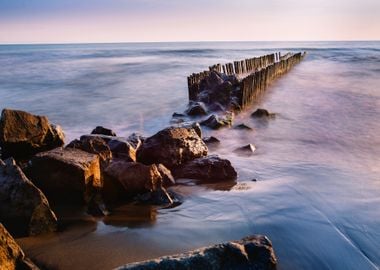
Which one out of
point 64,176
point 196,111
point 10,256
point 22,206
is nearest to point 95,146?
point 64,176

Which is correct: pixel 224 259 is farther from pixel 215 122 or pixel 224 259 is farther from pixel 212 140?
pixel 215 122

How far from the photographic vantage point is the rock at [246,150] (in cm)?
723

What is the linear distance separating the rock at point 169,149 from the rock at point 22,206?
7.95ft

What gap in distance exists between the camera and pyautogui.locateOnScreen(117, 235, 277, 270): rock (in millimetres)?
2355

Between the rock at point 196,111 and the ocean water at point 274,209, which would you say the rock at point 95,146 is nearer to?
the ocean water at point 274,209

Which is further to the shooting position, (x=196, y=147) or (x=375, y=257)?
(x=196, y=147)

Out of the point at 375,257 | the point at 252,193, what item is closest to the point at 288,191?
the point at 252,193

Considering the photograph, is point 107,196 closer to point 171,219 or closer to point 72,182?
point 72,182

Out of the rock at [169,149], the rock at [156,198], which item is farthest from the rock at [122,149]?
the rock at [156,198]

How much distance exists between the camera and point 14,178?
362cm

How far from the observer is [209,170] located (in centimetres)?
555

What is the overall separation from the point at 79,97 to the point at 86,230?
1262cm

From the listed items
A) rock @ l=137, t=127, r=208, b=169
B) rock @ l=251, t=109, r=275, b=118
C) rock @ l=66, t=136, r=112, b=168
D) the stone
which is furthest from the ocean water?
rock @ l=66, t=136, r=112, b=168

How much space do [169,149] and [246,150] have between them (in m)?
2.06
